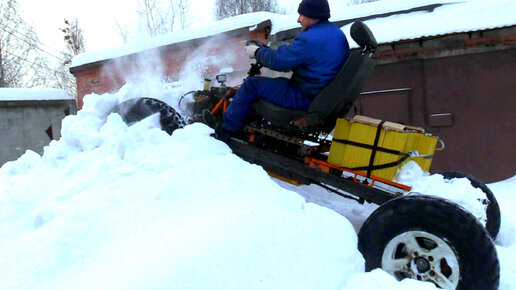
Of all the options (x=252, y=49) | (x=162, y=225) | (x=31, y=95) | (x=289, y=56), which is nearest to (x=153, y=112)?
(x=252, y=49)

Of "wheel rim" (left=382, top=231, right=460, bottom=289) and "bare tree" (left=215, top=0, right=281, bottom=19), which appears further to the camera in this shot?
"bare tree" (left=215, top=0, right=281, bottom=19)

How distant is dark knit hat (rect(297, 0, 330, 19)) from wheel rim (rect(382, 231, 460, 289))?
6.26ft

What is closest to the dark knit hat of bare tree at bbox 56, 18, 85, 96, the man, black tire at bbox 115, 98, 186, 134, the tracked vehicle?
the man

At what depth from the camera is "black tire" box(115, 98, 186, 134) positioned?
411cm

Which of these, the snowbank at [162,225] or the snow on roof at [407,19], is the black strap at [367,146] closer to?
the snowbank at [162,225]

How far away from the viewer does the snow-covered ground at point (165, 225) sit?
2.18 m

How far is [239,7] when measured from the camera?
3023cm

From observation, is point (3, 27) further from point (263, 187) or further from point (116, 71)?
point (263, 187)

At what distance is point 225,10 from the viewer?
30.5 meters

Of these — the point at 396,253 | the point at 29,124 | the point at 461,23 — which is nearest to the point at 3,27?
the point at 29,124

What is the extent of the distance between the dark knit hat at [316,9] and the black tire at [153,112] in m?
1.67

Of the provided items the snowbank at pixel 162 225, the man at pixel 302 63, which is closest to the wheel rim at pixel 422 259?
the snowbank at pixel 162 225

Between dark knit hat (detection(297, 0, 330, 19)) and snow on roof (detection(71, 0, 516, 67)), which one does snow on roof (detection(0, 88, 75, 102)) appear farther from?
dark knit hat (detection(297, 0, 330, 19))

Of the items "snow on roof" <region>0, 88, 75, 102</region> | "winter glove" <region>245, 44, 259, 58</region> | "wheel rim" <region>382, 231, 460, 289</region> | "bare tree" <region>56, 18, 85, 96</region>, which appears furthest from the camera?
"bare tree" <region>56, 18, 85, 96</region>
